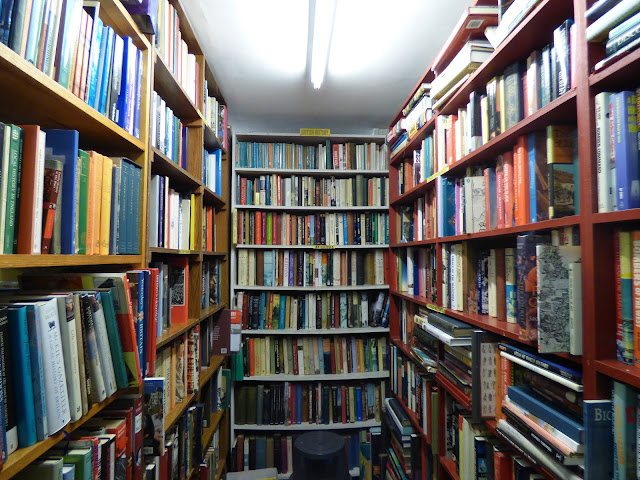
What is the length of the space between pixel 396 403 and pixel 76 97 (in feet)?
7.83

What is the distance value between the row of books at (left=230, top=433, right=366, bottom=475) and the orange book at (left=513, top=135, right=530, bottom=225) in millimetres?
2212

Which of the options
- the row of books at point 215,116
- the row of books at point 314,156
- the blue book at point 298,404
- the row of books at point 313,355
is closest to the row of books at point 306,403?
the blue book at point 298,404

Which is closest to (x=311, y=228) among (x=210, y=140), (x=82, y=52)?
(x=210, y=140)

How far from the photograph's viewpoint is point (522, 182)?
1089 mm

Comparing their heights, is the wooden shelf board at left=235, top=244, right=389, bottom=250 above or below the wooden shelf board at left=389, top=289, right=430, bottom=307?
above

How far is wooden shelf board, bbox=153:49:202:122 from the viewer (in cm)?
131

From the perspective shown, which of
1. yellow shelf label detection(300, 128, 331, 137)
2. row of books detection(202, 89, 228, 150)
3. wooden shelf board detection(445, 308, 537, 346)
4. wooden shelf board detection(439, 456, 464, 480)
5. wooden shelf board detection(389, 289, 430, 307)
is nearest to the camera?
wooden shelf board detection(445, 308, 537, 346)

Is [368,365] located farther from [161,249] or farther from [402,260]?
[161,249]

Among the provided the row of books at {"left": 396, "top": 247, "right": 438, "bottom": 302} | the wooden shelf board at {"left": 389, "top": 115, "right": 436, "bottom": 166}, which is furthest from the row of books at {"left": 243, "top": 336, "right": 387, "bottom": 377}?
the wooden shelf board at {"left": 389, "top": 115, "right": 436, "bottom": 166}

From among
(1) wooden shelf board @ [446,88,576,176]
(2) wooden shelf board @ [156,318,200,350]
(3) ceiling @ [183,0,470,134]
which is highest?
(3) ceiling @ [183,0,470,134]

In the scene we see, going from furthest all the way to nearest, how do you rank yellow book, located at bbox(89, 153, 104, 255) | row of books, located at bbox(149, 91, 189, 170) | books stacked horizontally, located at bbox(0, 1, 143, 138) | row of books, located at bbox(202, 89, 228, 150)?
1. row of books, located at bbox(202, 89, 228, 150)
2. row of books, located at bbox(149, 91, 189, 170)
3. yellow book, located at bbox(89, 153, 104, 255)
4. books stacked horizontally, located at bbox(0, 1, 143, 138)

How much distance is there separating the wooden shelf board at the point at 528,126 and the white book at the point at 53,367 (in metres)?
1.29

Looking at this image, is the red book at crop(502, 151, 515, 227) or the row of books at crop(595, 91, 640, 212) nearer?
the row of books at crop(595, 91, 640, 212)

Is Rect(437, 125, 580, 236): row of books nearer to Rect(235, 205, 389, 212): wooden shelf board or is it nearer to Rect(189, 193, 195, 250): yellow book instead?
Rect(235, 205, 389, 212): wooden shelf board
